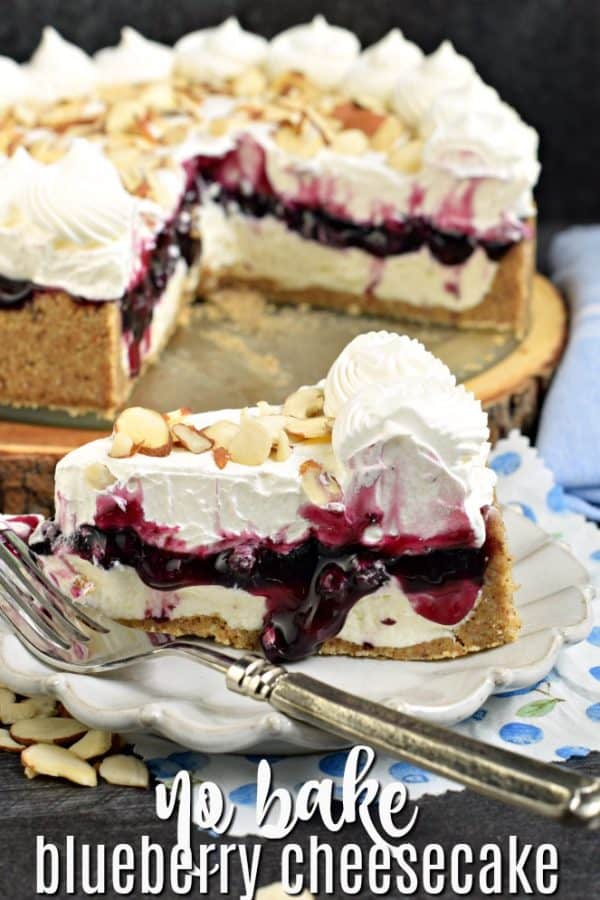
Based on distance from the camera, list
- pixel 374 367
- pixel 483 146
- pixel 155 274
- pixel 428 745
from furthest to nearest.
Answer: pixel 483 146, pixel 155 274, pixel 374 367, pixel 428 745

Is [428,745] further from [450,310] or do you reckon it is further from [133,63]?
[133,63]

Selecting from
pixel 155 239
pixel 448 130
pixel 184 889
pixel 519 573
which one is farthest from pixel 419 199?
pixel 184 889

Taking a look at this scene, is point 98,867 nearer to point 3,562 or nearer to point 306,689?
point 306,689

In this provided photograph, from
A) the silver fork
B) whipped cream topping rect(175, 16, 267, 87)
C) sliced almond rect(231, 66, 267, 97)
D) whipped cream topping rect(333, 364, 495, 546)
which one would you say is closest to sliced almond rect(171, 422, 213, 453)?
whipped cream topping rect(333, 364, 495, 546)

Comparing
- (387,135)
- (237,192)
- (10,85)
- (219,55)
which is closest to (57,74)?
(10,85)

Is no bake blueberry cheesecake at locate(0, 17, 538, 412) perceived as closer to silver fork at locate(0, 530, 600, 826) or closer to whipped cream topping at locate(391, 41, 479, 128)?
whipped cream topping at locate(391, 41, 479, 128)

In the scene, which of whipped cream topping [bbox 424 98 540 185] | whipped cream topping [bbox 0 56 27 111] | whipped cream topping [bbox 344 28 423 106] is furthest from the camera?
whipped cream topping [bbox 344 28 423 106]
